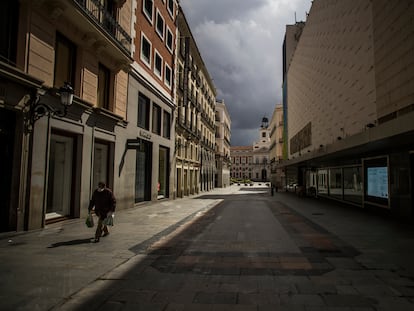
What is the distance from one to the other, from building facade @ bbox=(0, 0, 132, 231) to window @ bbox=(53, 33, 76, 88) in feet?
0.12

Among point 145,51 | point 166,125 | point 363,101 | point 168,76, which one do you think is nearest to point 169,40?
point 168,76

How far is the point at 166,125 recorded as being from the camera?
24250 millimetres

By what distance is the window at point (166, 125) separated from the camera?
23.6 metres

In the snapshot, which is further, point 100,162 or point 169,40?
point 169,40

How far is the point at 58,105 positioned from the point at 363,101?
45.5ft

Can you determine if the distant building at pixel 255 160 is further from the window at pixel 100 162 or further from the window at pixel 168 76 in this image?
the window at pixel 100 162

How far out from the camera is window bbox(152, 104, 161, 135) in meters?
21.3

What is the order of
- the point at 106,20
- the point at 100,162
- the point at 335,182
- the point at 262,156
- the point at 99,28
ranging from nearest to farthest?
the point at 99,28, the point at 106,20, the point at 100,162, the point at 335,182, the point at 262,156

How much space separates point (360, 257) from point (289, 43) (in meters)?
44.3

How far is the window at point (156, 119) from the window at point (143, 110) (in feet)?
4.20

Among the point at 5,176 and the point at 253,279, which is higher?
the point at 5,176

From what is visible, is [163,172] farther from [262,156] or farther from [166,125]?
[262,156]

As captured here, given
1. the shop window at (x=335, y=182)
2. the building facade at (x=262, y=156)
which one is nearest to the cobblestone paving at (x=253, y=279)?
the shop window at (x=335, y=182)

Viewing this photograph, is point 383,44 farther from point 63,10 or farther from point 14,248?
point 14,248
